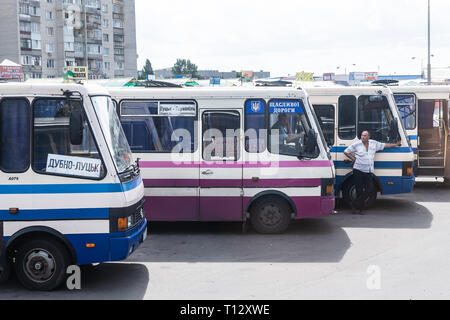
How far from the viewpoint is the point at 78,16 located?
258 ft

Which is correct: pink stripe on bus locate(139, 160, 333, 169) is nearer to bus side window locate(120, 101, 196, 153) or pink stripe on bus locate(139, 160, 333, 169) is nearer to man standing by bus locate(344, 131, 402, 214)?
bus side window locate(120, 101, 196, 153)

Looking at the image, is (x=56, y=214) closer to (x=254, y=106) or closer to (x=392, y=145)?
(x=254, y=106)

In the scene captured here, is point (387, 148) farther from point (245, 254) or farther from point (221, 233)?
point (245, 254)

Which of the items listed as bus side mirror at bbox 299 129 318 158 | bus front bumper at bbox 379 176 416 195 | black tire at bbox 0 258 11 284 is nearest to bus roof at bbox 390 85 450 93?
bus front bumper at bbox 379 176 416 195

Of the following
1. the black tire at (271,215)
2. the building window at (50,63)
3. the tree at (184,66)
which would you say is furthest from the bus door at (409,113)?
the tree at (184,66)

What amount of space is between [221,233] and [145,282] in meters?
3.39

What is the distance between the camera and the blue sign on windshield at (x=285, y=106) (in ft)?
34.9

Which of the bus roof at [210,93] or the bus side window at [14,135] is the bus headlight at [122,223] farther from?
the bus roof at [210,93]

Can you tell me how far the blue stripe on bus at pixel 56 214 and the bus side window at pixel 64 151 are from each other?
423 millimetres

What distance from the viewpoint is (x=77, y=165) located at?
24.0 ft

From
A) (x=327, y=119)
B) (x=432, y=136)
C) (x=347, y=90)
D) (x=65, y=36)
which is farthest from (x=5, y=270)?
(x=65, y=36)

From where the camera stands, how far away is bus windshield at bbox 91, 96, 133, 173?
7.46 m

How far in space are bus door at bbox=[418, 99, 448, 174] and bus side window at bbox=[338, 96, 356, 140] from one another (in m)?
3.51
